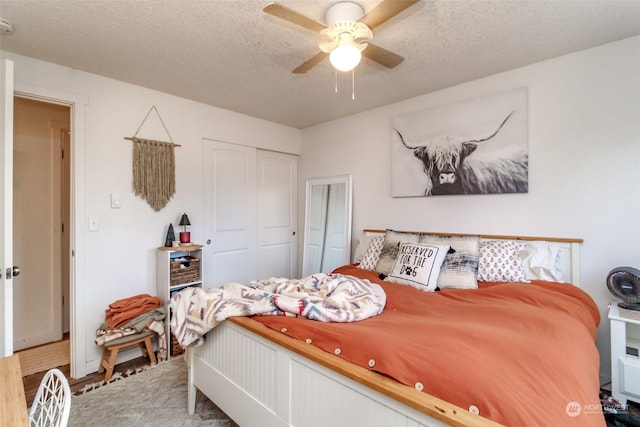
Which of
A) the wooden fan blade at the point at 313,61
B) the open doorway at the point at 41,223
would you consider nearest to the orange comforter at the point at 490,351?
the wooden fan blade at the point at 313,61

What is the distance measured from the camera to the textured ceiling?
1.73m

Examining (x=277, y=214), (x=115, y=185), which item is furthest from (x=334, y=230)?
(x=115, y=185)

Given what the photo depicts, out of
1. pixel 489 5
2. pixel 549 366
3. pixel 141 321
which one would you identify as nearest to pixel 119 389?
pixel 141 321

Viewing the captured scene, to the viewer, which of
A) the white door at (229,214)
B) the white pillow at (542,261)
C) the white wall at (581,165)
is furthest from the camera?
the white door at (229,214)

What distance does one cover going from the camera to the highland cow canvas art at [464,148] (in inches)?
98.0

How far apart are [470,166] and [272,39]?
1.98 meters

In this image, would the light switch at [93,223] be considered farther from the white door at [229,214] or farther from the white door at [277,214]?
the white door at [277,214]

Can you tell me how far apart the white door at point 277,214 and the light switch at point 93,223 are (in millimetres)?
1740

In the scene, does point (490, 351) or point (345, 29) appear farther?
point (345, 29)

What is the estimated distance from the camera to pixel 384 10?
4.74 ft

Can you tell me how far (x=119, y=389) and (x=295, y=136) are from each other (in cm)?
339

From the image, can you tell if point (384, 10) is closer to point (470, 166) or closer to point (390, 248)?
point (470, 166)

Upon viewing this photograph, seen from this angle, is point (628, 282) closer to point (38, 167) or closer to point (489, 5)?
point (489, 5)

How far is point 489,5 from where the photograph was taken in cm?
170
